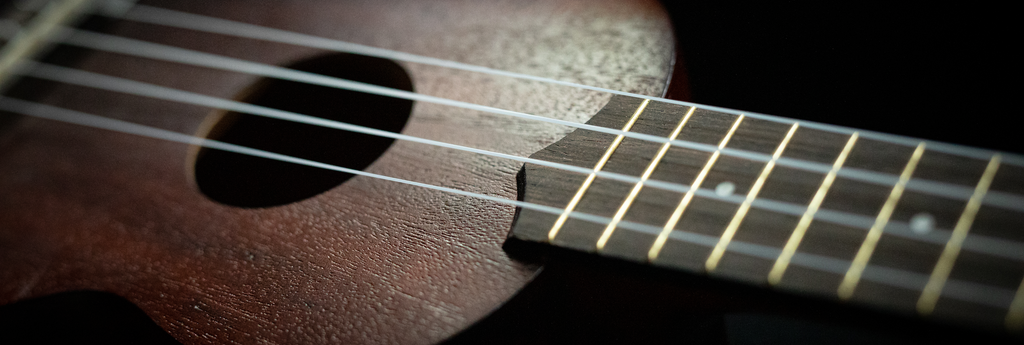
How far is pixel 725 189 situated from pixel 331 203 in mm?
388

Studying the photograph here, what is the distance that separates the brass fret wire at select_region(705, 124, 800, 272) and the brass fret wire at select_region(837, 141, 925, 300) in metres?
0.08

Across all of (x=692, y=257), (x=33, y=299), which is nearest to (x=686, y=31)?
(x=692, y=257)

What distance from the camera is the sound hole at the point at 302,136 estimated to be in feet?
2.40

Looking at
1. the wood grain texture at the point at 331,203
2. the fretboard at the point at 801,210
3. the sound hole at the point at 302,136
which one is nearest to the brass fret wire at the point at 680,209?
the fretboard at the point at 801,210

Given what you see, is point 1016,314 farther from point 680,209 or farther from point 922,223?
point 680,209

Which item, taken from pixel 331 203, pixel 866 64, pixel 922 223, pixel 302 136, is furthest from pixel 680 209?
pixel 302 136

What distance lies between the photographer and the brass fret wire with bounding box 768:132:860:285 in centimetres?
38

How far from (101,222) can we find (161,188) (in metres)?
0.07

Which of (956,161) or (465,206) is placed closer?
(956,161)

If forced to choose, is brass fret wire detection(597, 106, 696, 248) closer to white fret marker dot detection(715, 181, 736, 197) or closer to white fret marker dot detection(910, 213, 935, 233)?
white fret marker dot detection(715, 181, 736, 197)

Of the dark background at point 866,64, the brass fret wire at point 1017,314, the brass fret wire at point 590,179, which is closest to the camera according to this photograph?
the brass fret wire at point 1017,314

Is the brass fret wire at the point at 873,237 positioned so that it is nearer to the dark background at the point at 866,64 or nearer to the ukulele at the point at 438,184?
the ukulele at the point at 438,184

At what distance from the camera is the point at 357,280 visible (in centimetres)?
50

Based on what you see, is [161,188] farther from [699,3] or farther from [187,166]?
[699,3]
